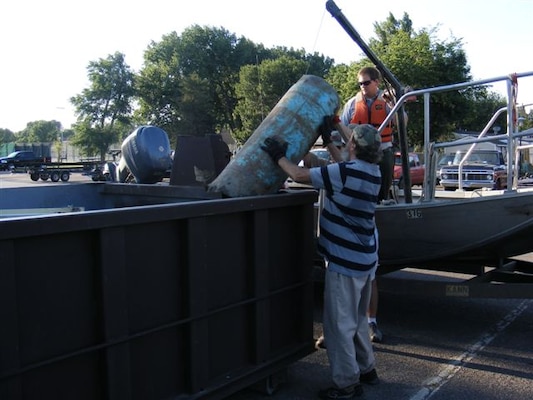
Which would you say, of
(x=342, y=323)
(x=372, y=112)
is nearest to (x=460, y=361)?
(x=342, y=323)

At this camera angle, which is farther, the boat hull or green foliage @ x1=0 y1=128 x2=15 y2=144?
green foliage @ x1=0 y1=128 x2=15 y2=144

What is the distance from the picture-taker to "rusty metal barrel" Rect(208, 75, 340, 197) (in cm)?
380

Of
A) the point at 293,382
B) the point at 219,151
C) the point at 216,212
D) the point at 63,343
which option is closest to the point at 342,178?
the point at 216,212

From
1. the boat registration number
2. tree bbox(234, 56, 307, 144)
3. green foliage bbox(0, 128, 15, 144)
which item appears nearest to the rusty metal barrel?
the boat registration number

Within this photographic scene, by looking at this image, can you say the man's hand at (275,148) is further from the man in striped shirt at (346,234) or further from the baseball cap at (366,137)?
the baseball cap at (366,137)

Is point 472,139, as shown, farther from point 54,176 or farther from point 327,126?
point 54,176

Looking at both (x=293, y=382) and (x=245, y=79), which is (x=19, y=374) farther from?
(x=245, y=79)

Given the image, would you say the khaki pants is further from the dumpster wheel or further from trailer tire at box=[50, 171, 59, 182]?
trailer tire at box=[50, 171, 59, 182]

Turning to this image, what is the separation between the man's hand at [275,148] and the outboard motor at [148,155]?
186 cm

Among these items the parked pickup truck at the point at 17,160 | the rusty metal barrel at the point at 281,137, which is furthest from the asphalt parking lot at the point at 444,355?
the parked pickup truck at the point at 17,160

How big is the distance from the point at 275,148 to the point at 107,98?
74023 mm

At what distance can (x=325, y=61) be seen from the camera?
8056 centimetres

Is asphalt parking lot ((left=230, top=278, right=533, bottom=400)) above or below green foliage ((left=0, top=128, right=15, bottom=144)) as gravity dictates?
below

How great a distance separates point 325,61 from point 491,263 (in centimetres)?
7777
